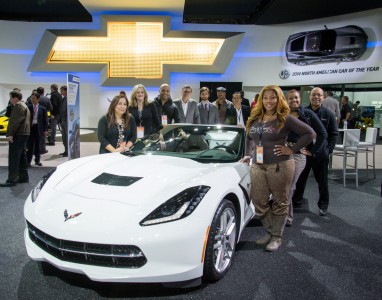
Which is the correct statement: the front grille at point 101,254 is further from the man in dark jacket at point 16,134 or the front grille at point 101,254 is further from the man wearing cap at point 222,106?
the man wearing cap at point 222,106

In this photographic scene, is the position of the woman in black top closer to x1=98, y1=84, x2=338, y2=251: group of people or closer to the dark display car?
x1=98, y1=84, x2=338, y2=251: group of people

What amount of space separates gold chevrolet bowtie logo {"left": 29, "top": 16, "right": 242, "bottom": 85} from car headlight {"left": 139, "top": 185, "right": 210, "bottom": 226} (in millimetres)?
10446

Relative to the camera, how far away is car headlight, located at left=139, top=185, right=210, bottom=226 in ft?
6.78

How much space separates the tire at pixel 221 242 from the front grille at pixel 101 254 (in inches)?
19.7

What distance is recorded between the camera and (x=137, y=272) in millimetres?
1975

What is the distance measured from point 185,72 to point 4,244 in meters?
10.1

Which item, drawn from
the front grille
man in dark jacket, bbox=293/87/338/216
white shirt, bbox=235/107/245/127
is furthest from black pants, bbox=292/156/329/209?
the front grille

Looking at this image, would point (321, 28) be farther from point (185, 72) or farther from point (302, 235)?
point (302, 235)

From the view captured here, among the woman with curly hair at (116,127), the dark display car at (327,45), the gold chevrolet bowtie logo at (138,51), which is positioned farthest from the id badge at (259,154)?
the gold chevrolet bowtie logo at (138,51)

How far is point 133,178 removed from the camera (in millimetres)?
2541

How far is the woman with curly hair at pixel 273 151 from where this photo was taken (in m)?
2.95

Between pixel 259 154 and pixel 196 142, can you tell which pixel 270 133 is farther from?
pixel 196 142

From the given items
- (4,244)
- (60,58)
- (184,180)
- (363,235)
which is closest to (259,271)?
(184,180)

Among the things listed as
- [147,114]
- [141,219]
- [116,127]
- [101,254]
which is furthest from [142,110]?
[101,254]
